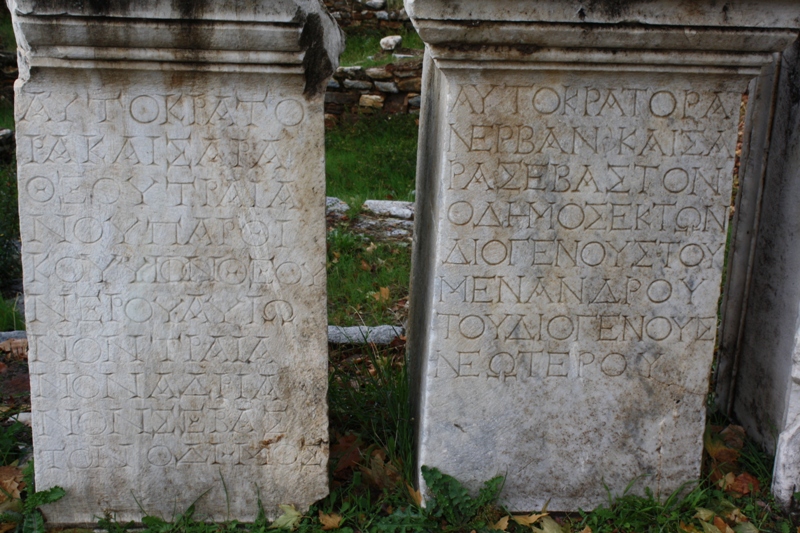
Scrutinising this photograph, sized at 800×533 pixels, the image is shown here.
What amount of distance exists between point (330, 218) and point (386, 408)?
333 centimetres

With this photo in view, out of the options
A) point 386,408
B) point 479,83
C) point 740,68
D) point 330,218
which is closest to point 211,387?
point 386,408

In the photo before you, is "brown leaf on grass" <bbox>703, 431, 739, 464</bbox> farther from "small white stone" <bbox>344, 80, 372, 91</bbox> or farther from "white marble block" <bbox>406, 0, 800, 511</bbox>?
"small white stone" <bbox>344, 80, 372, 91</bbox>

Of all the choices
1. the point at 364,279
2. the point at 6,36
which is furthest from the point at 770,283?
the point at 6,36

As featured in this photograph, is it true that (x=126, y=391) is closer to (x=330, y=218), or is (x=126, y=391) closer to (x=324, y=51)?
(x=324, y=51)

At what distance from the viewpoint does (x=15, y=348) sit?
13.1ft

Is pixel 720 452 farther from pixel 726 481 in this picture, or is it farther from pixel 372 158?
pixel 372 158

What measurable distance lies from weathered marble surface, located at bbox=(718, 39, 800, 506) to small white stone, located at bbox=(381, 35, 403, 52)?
801cm

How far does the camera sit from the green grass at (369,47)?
33.7 feet

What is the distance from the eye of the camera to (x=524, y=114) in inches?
94.0

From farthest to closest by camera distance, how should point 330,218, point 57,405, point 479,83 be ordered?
1. point 330,218
2. point 57,405
3. point 479,83

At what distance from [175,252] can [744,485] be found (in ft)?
7.04

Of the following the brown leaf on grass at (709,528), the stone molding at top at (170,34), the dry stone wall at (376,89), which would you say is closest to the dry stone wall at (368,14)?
the dry stone wall at (376,89)

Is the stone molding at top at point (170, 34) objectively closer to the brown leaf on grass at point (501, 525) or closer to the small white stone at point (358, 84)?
the brown leaf on grass at point (501, 525)

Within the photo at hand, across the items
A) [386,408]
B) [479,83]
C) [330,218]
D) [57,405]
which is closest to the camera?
[479,83]
